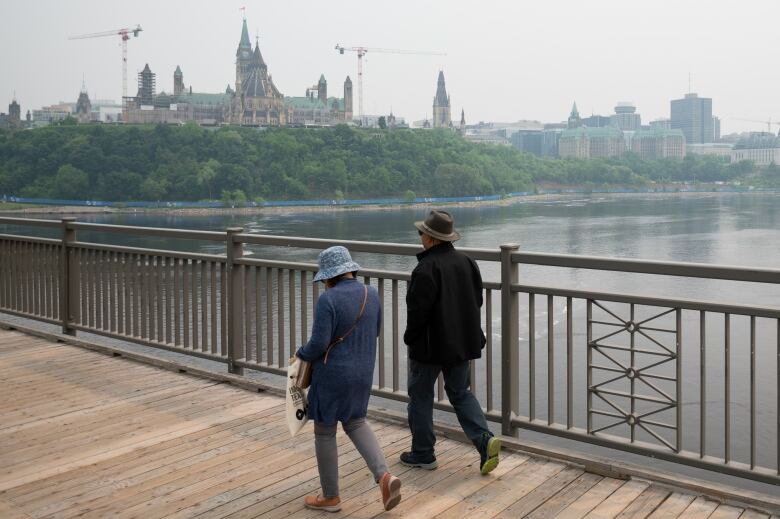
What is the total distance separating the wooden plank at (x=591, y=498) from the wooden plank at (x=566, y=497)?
0.08 ft

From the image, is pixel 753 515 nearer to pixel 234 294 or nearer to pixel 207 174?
pixel 234 294

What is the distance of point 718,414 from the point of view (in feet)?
62.6

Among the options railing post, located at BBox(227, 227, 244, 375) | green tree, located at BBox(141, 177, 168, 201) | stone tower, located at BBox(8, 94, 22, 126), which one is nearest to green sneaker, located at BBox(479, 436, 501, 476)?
railing post, located at BBox(227, 227, 244, 375)

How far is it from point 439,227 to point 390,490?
1.25 metres

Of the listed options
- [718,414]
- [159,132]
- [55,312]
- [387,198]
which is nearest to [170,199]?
[159,132]

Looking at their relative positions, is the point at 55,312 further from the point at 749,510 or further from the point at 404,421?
the point at 749,510

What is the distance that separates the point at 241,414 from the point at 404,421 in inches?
42.8

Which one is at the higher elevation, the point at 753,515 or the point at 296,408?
the point at 296,408

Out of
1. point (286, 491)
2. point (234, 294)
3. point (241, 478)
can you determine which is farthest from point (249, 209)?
point (286, 491)

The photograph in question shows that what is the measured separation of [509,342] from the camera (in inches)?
183

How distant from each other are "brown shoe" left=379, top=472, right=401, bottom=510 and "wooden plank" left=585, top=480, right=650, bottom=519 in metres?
0.82

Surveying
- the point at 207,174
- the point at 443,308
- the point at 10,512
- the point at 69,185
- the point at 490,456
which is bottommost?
the point at 10,512

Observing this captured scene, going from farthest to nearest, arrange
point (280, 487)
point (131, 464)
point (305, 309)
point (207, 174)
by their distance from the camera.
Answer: point (207, 174) → point (305, 309) → point (131, 464) → point (280, 487)

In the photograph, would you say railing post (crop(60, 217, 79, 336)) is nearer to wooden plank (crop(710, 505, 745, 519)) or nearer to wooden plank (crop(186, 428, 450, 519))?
wooden plank (crop(186, 428, 450, 519))
